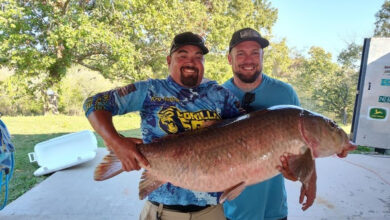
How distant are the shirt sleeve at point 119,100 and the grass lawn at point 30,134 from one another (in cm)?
346

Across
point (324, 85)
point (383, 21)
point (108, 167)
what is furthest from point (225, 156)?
point (383, 21)

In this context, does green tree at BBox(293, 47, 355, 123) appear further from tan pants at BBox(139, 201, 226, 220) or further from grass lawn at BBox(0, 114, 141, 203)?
tan pants at BBox(139, 201, 226, 220)

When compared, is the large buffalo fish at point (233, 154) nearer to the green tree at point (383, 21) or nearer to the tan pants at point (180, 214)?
the tan pants at point (180, 214)

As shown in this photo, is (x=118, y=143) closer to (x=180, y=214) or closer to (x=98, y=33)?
(x=180, y=214)

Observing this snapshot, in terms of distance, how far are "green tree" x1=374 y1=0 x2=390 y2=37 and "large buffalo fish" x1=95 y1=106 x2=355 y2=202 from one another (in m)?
19.1

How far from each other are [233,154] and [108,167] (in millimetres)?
749

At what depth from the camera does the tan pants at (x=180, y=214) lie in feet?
5.90

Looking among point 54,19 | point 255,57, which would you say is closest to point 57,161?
point 255,57

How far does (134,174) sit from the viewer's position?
529 centimetres

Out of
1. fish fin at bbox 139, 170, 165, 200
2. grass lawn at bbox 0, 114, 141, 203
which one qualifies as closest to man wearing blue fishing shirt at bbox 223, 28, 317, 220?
fish fin at bbox 139, 170, 165, 200

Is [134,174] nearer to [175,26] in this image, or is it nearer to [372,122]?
[372,122]

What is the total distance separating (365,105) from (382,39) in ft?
5.49

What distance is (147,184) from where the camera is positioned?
5.72 ft

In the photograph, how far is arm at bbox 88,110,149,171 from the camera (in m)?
1.65
